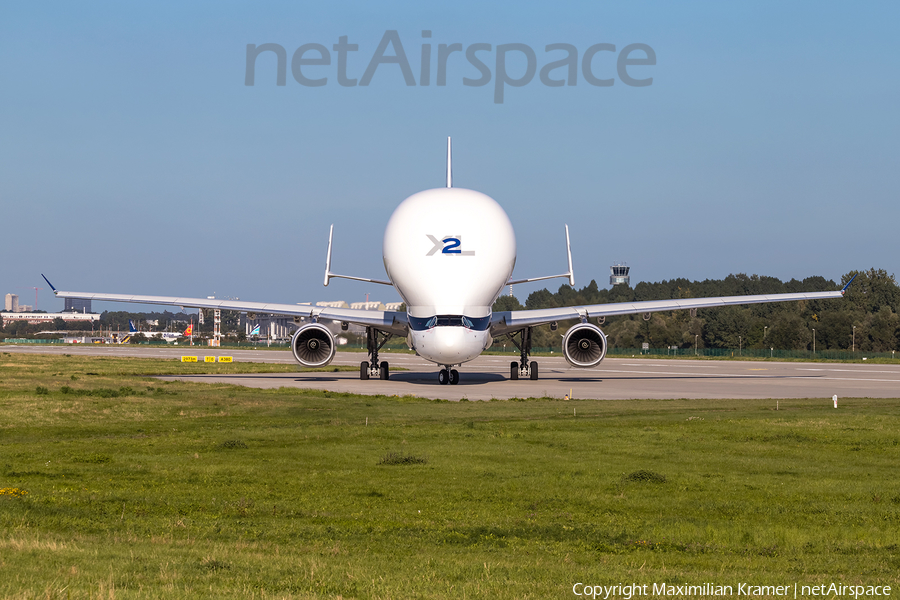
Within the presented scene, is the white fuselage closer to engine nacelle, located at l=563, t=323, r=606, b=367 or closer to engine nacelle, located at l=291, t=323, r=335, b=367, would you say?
engine nacelle, located at l=563, t=323, r=606, b=367

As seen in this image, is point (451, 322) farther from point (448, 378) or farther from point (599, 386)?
point (599, 386)

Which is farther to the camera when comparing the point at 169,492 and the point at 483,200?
the point at 483,200

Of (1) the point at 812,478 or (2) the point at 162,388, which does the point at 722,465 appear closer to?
(1) the point at 812,478

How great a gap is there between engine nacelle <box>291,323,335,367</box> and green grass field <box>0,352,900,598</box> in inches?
594

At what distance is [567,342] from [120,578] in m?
31.1

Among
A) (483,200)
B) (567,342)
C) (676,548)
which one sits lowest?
(676,548)

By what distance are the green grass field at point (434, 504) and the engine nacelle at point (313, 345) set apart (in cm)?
1508

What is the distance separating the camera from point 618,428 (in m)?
20.7

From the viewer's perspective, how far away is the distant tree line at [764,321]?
11481 centimetres

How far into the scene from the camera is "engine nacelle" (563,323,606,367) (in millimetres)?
37656

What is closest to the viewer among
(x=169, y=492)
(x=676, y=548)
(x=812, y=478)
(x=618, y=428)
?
(x=676, y=548)

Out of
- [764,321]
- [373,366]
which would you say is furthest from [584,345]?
[764,321]

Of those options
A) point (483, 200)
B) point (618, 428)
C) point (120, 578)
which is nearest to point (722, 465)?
point (618, 428)

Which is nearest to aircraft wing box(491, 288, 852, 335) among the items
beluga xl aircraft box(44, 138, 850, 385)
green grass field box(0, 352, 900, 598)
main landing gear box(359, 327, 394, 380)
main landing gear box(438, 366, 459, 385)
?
beluga xl aircraft box(44, 138, 850, 385)
